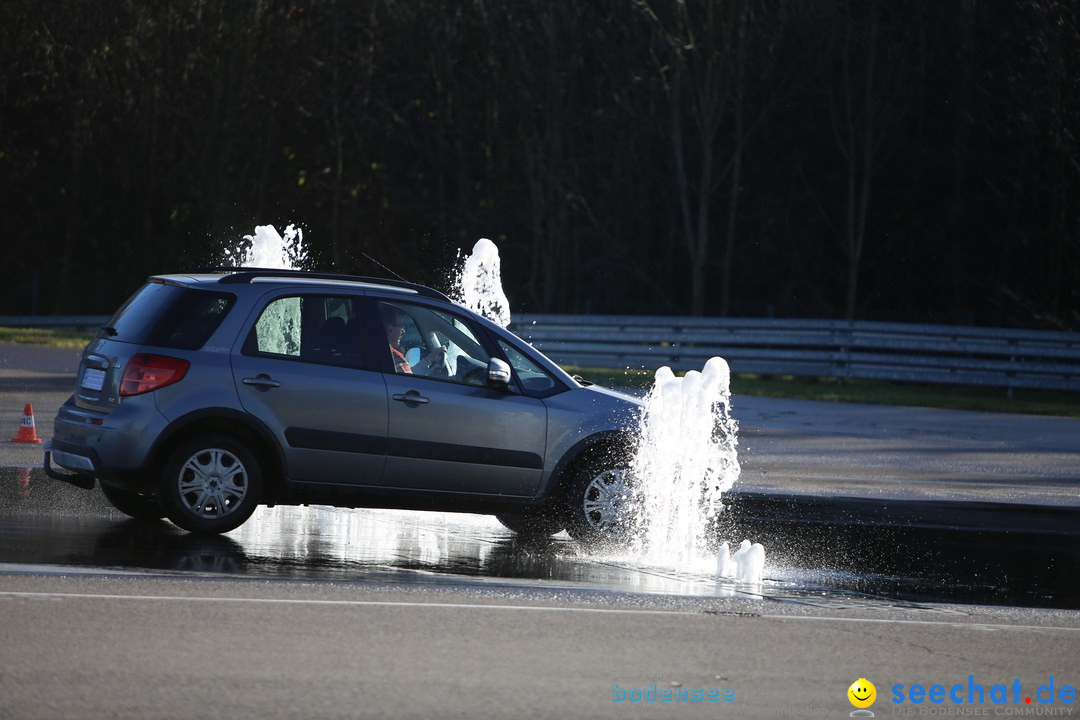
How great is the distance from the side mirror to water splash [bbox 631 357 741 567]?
3.31 feet

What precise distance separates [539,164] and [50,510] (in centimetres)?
3124

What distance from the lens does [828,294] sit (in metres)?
38.8

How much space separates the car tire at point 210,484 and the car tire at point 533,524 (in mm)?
1721

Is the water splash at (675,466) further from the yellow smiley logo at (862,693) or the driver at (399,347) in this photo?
the yellow smiley logo at (862,693)

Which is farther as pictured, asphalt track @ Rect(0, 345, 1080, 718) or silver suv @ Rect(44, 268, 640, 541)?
silver suv @ Rect(44, 268, 640, 541)

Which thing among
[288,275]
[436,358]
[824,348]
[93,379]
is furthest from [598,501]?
[824,348]

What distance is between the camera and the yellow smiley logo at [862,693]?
21.6ft

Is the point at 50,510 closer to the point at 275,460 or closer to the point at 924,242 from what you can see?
the point at 275,460

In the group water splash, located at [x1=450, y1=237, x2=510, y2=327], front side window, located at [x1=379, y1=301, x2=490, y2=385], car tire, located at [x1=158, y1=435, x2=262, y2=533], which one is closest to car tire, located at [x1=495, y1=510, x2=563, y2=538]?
front side window, located at [x1=379, y1=301, x2=490, y2=385]

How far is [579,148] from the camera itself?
41.7 m

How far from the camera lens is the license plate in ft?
33.8

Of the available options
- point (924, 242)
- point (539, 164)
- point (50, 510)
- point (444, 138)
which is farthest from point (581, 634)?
point (444, 138)

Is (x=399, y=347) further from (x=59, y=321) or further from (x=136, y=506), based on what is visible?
(x=59, y=321)

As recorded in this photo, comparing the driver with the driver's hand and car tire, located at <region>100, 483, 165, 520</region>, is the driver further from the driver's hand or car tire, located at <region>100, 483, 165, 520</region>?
car tire, located at <region>100, 483, 165, 520</region>
